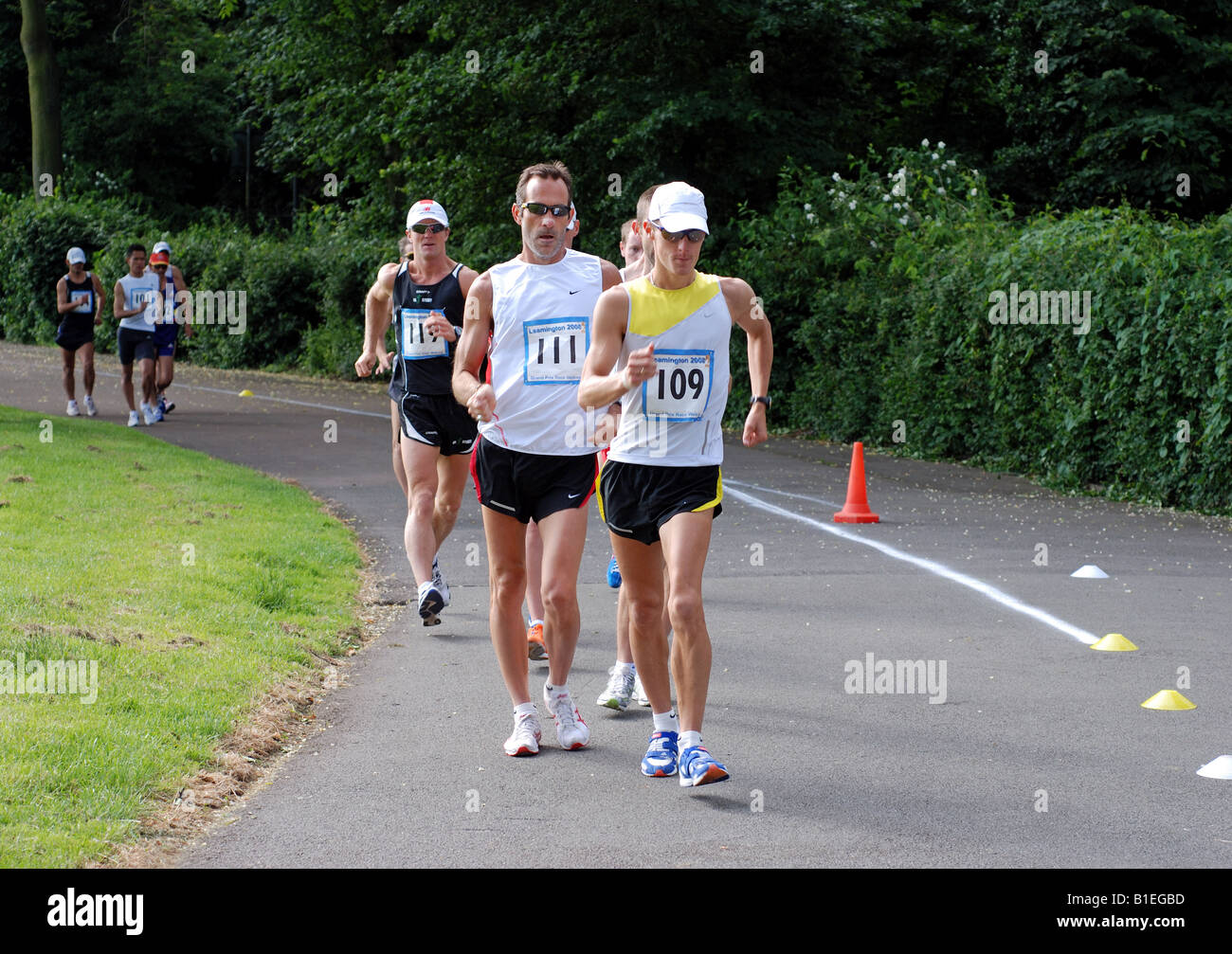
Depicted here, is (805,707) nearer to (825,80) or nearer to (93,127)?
(825,80)

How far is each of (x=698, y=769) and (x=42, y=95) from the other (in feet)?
117

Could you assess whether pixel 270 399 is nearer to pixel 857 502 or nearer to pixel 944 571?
pixel 857 502

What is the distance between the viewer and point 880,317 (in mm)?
18031

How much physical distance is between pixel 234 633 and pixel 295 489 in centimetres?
637

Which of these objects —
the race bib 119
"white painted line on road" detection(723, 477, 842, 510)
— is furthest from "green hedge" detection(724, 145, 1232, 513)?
the race bib 119

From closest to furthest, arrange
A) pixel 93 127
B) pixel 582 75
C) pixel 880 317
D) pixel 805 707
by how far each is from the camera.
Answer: pixel 805 707 → pixel 880 317 → pixel 582 75 → pixel 93 127

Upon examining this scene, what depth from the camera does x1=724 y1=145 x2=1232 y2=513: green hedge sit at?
1331 cm

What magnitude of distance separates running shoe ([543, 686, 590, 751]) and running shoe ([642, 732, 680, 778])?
1.33ft

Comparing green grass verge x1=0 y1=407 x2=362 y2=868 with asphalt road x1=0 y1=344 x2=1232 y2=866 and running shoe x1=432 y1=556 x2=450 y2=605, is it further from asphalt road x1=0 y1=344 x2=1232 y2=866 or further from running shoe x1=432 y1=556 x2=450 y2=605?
running shoe x1=432 y1=556 x2=450 y2=605

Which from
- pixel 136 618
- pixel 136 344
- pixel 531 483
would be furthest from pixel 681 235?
pixel 136 344

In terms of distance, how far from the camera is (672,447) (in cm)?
583

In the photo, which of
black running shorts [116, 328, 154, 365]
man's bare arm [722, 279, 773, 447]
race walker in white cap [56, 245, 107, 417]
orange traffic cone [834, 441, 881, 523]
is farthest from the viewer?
race walker in white cap [56, 245, 107, 417]

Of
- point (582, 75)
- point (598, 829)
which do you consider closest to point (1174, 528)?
point (598, 829)

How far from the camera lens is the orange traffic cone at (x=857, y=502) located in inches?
503
